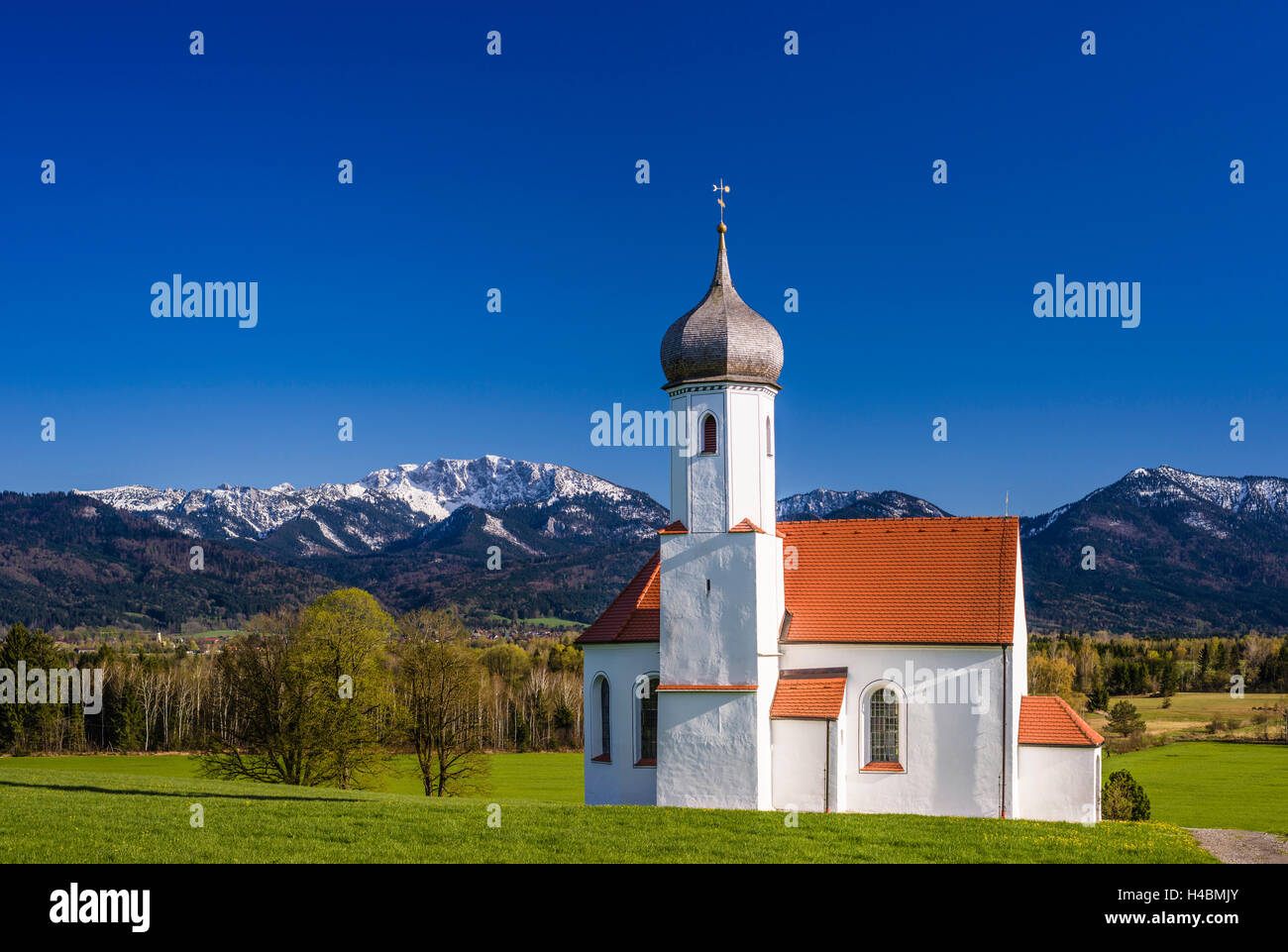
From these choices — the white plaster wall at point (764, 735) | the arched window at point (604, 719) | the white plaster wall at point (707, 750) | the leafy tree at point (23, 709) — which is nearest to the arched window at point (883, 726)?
the white plaster wall at point (764, 735)

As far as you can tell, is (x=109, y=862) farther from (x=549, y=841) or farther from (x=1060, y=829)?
(x=1060, y=829)

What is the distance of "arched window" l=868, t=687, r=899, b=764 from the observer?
28.5 metres

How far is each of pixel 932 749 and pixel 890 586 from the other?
4.62 m

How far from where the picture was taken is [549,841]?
1861cm

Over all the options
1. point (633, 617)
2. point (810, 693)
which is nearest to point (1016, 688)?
point (810, 693)

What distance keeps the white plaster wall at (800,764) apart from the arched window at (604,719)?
5.32 meters

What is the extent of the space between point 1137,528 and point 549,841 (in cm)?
20337

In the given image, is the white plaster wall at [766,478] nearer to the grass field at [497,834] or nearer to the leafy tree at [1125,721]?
the grass field at [497,834]

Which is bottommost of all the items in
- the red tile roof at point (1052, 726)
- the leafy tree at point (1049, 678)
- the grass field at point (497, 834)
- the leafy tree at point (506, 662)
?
the leafy tree at point (506, 662)

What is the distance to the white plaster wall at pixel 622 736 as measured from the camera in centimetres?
2973

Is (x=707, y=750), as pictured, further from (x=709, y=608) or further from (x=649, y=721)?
(x=709, y=608)

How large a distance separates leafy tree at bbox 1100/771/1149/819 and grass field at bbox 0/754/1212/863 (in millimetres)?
4584

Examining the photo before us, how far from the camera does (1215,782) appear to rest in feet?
177
